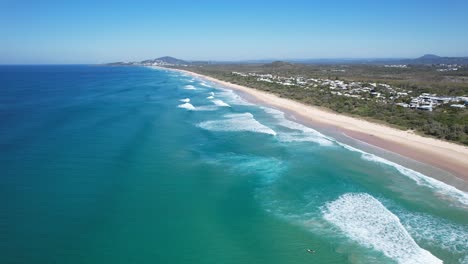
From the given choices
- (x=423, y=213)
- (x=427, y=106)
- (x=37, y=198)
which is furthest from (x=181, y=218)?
(x=427, y=106)

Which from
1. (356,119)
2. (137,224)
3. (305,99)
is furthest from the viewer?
(305,99)

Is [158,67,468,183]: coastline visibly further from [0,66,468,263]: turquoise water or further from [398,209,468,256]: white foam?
[398,209,468,256]: white foam

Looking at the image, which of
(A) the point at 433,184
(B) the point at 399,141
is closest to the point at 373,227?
(A) the point at 433,184

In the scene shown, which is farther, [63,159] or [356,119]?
[356,119]

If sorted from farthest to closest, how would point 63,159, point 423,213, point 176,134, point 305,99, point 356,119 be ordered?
point 305,99
point 356,119
point 176,134
point 63,159
point 423,213

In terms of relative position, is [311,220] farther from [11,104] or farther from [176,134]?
[11,104]

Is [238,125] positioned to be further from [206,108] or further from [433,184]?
[433,184]

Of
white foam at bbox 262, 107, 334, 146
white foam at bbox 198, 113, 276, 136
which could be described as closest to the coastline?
white foam at bbox 262, 107, 334, 146
